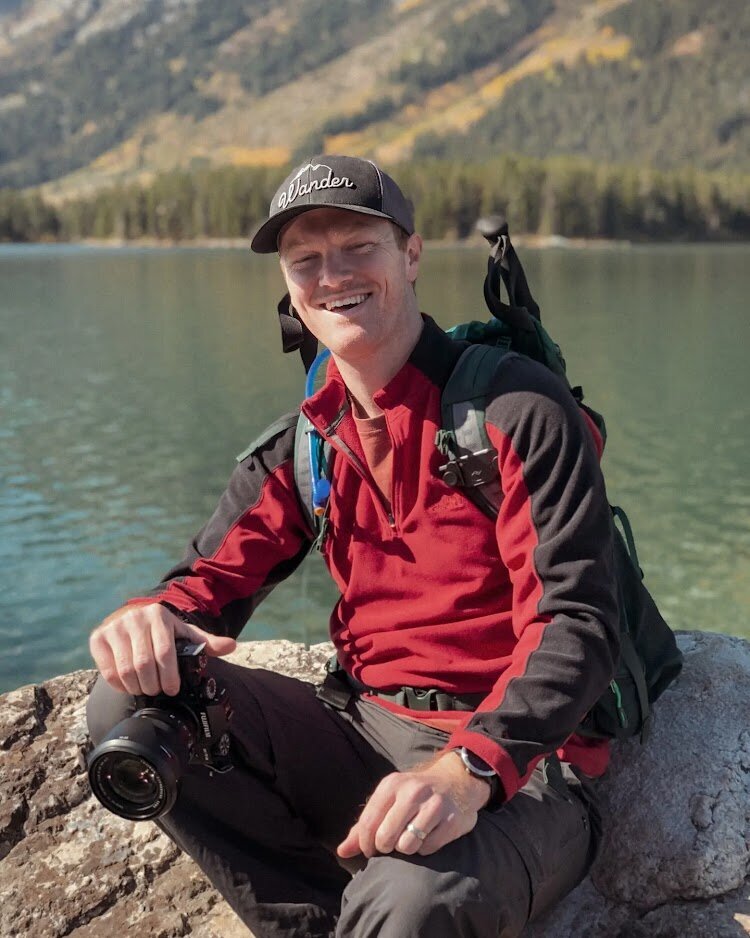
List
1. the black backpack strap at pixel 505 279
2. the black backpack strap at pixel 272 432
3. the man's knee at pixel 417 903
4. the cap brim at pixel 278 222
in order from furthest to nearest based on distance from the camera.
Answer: the black backpack strap at pixel 272 432 < the black backpack strap at pixel 505 279 < the cap brim at pixel 278 222 < the man's knee at pixel 417 903

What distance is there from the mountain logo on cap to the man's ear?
1.12ft

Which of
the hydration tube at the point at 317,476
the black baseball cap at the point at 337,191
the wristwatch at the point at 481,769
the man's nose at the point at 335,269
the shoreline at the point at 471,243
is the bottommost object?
the shoreline at the point at 471,243

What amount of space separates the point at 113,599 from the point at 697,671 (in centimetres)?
815

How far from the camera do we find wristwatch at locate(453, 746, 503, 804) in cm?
246

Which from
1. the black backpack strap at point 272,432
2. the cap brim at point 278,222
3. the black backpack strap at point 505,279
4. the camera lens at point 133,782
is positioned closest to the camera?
the camera lens at point 133,782

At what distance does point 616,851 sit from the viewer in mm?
3445

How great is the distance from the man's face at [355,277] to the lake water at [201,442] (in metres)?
6.94

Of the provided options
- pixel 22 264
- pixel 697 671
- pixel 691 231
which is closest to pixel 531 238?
pixel 691 231

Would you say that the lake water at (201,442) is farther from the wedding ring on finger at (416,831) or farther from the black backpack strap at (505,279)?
the wedding ring on finger at (416,831)

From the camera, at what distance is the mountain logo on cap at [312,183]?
302 cm

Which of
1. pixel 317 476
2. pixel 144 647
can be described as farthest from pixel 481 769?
pixel 317 476

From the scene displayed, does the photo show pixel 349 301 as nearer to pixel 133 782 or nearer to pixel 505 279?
pixel 505 279

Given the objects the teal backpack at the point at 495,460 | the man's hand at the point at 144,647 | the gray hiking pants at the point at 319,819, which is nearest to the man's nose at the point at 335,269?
the teal backpack at the point at 495,460

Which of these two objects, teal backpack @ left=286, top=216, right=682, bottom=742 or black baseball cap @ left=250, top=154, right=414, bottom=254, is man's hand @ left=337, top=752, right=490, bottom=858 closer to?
teal backpack @ left=286, top=216, right=682, bottom=742
